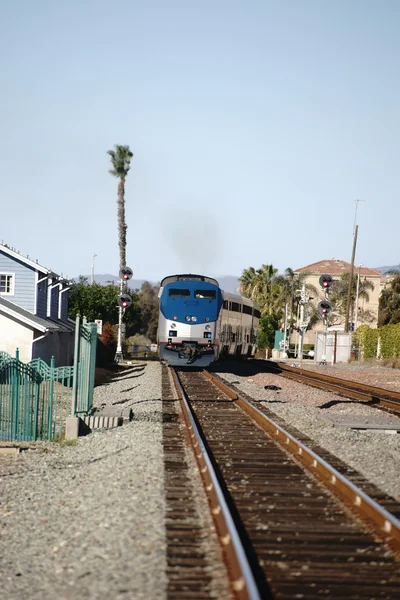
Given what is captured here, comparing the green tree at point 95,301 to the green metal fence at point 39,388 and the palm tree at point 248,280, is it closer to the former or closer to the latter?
the palm tree at point 248,280

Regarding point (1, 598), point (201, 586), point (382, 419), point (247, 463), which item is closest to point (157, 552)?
point (201, 586)

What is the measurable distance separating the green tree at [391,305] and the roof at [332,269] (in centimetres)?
3349

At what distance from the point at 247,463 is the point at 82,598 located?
18.8ft

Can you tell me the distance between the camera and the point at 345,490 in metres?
9.27

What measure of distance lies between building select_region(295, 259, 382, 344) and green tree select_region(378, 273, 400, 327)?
24112mm

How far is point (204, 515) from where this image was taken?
823 centimetres

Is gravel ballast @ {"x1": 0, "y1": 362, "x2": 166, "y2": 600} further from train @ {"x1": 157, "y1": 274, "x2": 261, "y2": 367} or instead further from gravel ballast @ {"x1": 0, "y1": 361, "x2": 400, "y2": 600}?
train @ {"x1": 157, "y1": 274, "x2": 261, "y2": 367}

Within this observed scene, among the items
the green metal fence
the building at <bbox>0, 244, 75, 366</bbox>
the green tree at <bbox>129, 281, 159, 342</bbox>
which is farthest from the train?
the green tree at <bbox>129, 281, 159, 342</bbox>

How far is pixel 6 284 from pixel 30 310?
1636 mm

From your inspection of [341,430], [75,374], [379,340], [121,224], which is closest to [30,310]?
[75,374]

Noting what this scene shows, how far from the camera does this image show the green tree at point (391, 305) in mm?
82438

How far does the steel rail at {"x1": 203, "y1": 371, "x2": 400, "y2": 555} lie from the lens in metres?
7.54

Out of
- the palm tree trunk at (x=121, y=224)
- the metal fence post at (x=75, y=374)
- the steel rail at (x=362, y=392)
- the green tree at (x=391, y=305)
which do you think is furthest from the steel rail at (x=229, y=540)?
the green tree at (x=391, y=305)

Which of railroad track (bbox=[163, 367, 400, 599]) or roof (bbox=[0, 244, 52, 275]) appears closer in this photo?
railroad track (bbox=[163, 367, 400, 599])
